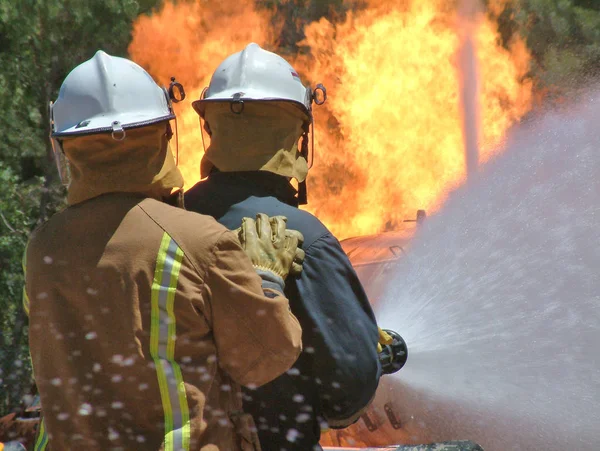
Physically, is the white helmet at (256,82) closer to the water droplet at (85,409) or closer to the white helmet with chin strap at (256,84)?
the white helmet with chin strap at (256,84)

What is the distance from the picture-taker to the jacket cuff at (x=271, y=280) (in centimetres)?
269

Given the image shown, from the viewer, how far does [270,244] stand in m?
2.79

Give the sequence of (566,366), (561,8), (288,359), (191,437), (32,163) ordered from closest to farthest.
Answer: (191,437) < (288,359) < (566,366) < (32,163) < (561,8)

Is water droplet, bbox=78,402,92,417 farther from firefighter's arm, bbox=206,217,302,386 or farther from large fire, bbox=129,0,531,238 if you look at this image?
large fire, bbox=129,0,531,238

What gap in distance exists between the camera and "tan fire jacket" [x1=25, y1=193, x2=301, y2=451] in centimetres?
239

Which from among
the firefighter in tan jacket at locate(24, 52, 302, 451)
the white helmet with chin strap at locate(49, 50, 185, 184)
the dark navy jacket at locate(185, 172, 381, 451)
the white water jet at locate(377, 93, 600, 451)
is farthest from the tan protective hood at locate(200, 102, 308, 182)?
the white water jet at locate(377, 93, 600, 451)

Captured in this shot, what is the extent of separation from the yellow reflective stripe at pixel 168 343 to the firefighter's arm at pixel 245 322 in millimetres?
112

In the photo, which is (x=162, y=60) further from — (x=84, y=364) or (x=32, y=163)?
(x=84, y=364)

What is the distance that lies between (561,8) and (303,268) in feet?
36.5

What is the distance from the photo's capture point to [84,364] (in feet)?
8.05

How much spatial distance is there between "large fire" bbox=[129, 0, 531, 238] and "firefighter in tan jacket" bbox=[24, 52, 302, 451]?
721cm

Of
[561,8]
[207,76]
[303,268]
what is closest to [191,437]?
[303,268]

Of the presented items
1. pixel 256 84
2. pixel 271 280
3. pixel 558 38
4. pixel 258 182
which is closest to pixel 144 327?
pixel 271 280

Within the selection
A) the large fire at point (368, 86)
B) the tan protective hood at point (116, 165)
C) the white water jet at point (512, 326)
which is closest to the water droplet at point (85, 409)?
the tan protective hood at point (116, 165)
